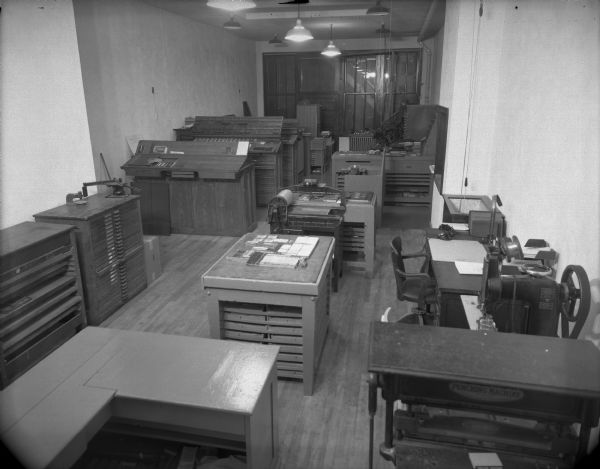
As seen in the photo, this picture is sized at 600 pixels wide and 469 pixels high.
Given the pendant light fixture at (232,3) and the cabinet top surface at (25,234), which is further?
the pendant light fixture at (232,3)

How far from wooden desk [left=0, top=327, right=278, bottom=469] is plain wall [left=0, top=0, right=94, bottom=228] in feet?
6.62

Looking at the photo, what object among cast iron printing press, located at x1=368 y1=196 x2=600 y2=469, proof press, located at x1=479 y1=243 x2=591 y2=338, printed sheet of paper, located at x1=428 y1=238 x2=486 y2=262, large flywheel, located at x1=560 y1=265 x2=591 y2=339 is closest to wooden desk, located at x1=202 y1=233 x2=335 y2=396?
printed sheet of paper, located at x1=428 y1=238 x2=486 y2=262

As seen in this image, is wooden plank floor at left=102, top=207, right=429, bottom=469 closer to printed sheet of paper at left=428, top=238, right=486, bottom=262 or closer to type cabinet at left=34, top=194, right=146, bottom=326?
type cabinet at left=34, top=194, right=146, bottom=326

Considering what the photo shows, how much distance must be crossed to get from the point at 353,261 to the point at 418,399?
3513 millimetres

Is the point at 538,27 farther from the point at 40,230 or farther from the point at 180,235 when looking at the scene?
the point at 180,235

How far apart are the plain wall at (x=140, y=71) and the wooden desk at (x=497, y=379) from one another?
515 cm

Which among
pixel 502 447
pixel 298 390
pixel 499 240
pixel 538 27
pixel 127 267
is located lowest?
pixel 298 390

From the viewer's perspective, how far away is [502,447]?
1.60 metres

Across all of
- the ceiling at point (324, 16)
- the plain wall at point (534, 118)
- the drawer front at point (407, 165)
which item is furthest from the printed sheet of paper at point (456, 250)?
the ceiling at point (324, 16)

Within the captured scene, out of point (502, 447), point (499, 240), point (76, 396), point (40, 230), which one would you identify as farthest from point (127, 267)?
point (502, 447)

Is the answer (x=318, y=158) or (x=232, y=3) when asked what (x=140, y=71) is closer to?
(x=232, y=3)

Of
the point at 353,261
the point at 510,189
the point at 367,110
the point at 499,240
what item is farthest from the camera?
the point at 367,110

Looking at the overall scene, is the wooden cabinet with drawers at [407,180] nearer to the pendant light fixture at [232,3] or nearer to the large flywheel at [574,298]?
the pendant light fixture at [232,3]

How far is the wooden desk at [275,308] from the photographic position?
2.83 m
